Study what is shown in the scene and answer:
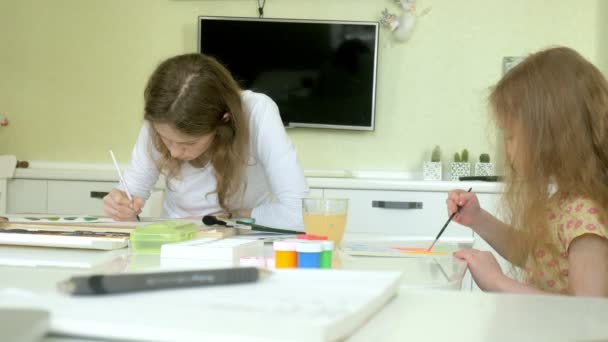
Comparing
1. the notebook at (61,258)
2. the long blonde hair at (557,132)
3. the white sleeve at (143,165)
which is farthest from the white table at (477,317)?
the white sleeve at (143,165)

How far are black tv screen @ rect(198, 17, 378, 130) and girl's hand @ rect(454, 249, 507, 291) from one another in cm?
226

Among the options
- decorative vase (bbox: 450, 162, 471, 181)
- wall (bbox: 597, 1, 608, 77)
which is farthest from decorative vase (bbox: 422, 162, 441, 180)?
wall (bbox: 597, 1, 608, 77)

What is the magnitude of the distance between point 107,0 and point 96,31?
166 millimetres

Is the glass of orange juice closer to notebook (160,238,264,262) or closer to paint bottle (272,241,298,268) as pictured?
notebook (160,238,264,262)

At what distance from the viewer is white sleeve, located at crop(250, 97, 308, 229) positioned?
1791 millimetres

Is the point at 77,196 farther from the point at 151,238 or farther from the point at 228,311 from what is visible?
the point at 228,311

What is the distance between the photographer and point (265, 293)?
0.62 m

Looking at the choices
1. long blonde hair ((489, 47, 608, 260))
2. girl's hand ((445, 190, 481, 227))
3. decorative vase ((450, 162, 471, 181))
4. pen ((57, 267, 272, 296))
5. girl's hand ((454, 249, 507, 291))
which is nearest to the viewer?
pen ((57, 267, 272, 296))

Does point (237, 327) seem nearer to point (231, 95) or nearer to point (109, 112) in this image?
point (231, 95)

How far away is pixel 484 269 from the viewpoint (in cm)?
119

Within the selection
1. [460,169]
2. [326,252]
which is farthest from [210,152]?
[460,169]

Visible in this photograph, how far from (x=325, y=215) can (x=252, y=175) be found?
72 centimetres

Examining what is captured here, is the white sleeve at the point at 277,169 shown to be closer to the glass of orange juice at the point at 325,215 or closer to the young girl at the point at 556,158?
the glass of orange juice at the point at 325,215

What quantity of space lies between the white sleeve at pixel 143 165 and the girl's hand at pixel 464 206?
2.85 feet
